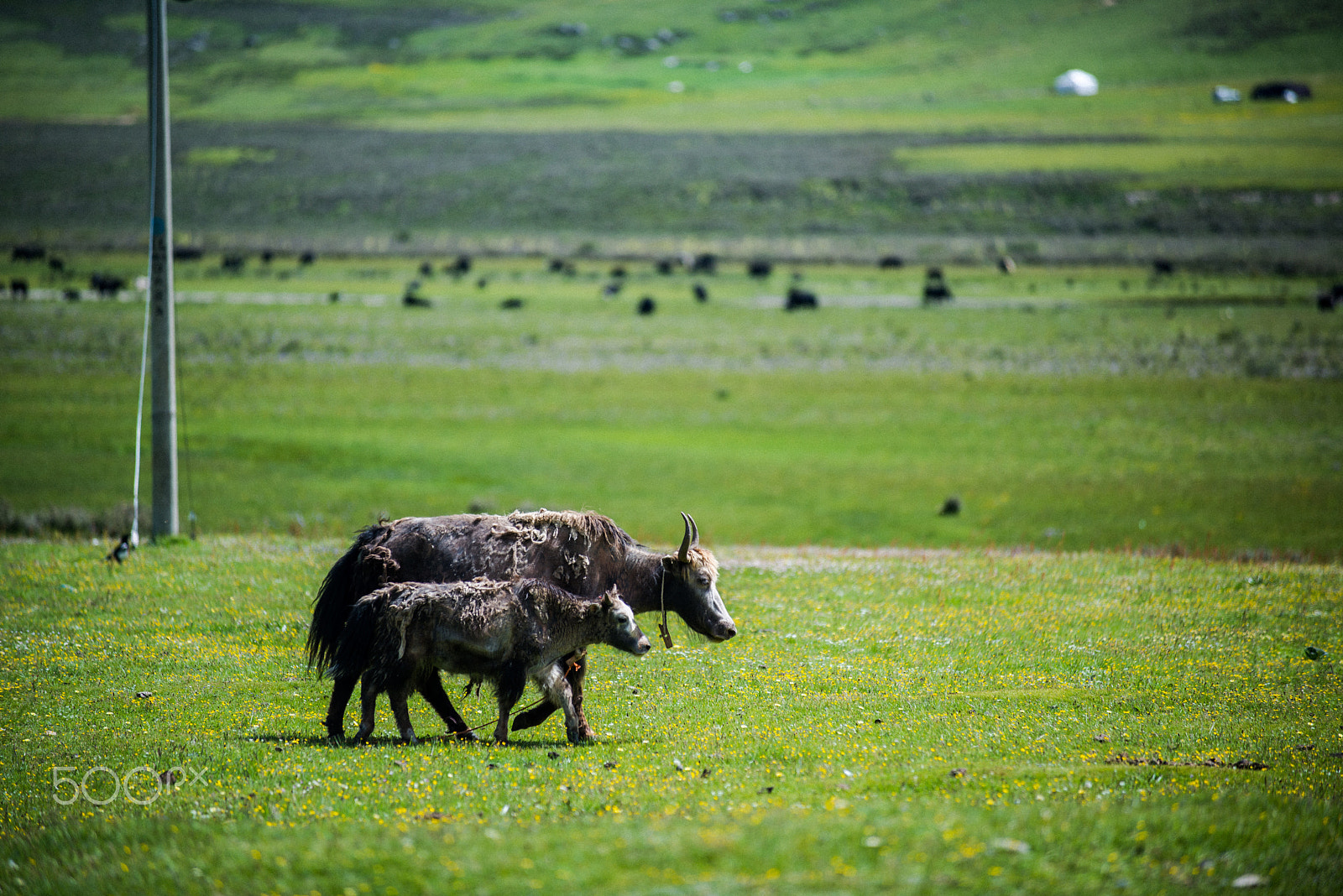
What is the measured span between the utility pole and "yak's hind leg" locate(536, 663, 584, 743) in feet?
43.0

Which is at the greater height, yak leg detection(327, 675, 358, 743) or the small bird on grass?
yak leg detection(327, 675, 358, 743)

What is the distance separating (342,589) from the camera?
12.1 meters

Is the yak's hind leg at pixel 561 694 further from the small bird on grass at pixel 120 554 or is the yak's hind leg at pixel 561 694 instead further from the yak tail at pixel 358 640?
the small bird on grass at pixel 120 554

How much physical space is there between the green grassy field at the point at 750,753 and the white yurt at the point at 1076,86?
18510 cm

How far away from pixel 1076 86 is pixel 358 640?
199m

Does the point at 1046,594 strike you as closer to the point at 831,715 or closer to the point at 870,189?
the point at 831,715

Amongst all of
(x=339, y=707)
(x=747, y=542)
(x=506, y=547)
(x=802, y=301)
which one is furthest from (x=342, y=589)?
(x=802, y=301)

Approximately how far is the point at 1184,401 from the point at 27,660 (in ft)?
142

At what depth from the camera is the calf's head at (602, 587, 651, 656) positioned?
38.2ft

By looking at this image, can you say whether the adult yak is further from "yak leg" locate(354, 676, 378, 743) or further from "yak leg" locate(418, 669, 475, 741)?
"yak leg" locate(354, 676, 378, 743)

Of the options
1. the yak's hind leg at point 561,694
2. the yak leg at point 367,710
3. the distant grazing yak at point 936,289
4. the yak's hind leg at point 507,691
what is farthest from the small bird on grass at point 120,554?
the distant grazing yak at point 936,289

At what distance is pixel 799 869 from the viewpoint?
7.09 metres

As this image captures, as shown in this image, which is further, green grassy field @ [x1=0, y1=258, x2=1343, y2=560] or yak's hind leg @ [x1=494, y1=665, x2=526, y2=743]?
green grassy field @ [x1=0, y1=258, x2=1343, y2=560]

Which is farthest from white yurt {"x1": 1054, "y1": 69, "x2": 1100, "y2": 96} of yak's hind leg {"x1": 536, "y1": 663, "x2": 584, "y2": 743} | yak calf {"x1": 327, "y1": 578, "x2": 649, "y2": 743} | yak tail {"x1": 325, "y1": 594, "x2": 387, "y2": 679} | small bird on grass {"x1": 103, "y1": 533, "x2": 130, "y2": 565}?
yak tail {"x1": 325, "y1": 594, "x2": 387, "y2": 679}
